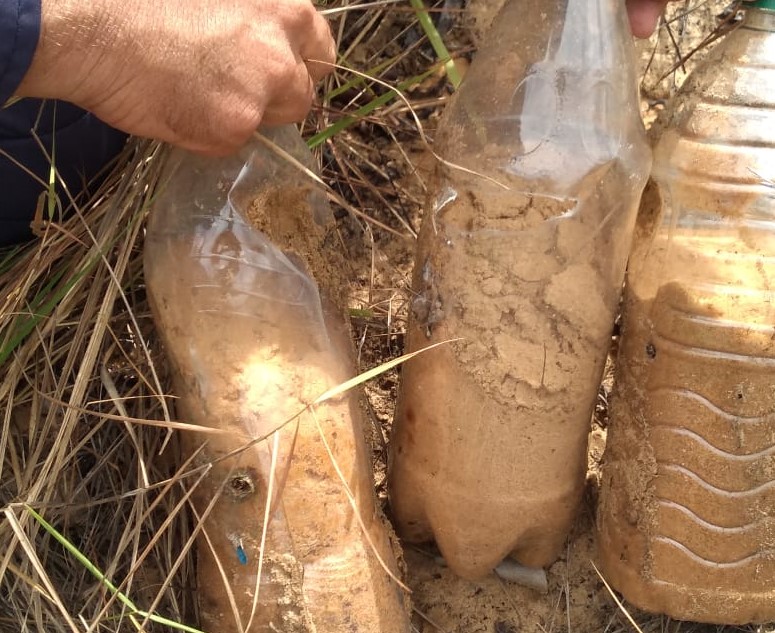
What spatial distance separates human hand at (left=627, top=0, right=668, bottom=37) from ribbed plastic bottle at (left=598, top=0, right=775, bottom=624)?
0.11 metres

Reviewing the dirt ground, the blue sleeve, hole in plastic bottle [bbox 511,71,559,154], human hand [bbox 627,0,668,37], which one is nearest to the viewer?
the blue sleeve

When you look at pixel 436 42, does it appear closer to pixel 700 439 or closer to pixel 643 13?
pixel 643 13

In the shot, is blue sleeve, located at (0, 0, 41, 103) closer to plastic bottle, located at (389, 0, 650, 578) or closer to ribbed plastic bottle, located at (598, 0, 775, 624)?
plastic bottle, located at (389, 0, 650, 578)

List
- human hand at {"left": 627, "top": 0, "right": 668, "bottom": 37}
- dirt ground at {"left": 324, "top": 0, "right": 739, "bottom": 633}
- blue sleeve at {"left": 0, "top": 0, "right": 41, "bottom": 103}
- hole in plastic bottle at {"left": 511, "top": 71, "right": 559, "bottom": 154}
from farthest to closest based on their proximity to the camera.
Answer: dirt ground at {"left": 324, "top": 0, "right": 739, "bottom": 633} < human hand at {"left": 627, "top": 0, "right": 668, "bottom": 37} < hole in plastic bottle at {"left": 511, "top": 71, "right": 559, "bottom": 154} < blue sleeve at {"left": 0, "top": 0, "right": 41, "bottom": 103}

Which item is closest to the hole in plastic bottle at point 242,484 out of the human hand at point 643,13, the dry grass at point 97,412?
the dry grass at point 97,412

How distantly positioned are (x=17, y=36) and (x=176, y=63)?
0.56 feet

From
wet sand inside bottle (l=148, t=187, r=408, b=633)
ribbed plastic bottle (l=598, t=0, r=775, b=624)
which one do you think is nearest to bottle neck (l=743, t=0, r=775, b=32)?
ribbed plastic bottle (l=598, t=0, r=775, b=624)

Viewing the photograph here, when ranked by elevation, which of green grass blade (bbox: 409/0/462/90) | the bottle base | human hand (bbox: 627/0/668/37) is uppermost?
human hand (bbox: 627/0/668/37)

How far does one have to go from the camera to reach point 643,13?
130cm

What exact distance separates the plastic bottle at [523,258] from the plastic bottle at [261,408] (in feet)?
0.50

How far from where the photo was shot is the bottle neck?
47.2 inches

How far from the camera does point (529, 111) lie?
1190 mm

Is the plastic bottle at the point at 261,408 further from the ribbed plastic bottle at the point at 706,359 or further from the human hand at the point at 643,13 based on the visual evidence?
the human hand at the point at 643,13

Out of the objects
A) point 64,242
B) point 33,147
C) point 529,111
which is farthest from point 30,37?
point 529,111
